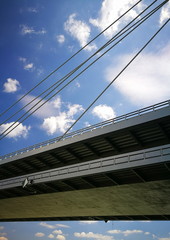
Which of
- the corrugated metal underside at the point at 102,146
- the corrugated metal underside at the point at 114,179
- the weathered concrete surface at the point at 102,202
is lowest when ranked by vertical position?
the weathered concrete surface at the point at 102,202

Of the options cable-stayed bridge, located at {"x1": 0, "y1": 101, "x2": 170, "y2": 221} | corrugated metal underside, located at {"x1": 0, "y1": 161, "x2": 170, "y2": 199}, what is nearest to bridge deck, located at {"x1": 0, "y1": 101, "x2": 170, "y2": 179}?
cable-stayed bridge, located at {"x1": 0, "y1": 101, "x2": 170, "y2": 221}

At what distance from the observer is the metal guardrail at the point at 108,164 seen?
514 inches

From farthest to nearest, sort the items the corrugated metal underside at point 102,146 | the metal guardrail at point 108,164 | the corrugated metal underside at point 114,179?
the corrugated metal underside at point 102,146 → the corrugated metal underside at point 114,179 → the metal guardrail at point 108,164

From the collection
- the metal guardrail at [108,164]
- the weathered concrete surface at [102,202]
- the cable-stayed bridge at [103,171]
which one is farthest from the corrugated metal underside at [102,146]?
the metal guardrail at [108,164]

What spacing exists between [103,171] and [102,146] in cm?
636

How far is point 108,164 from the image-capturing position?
49.4 ft

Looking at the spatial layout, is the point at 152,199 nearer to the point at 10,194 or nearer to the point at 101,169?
the point at 101,169

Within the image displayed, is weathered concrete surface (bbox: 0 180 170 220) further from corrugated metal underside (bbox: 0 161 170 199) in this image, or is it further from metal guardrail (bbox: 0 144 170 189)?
metal guardrail (bbox: 0 144 170 189)

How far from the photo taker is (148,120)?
17172 mm

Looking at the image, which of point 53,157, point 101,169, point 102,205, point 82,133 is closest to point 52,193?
point 53,157

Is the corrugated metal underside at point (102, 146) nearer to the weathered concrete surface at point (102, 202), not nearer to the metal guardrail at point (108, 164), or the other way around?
the weathered concrete surface at point (102, 202)

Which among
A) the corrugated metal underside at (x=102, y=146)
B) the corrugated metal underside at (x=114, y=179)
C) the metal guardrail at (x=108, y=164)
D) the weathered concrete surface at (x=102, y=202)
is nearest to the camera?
the metal guardrail at (x=108, y=164)

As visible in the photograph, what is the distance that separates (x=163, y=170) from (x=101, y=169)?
4.38 metres

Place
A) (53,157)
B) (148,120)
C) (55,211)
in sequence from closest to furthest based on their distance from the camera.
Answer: (148,120)
(53,157)
(55,211)
